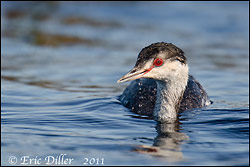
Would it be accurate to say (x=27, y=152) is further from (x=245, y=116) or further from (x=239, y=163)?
(x=245, y=116)

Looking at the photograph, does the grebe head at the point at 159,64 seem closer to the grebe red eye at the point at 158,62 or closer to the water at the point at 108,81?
the grebe red eye at the point at 158,62

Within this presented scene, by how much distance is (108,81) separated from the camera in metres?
14.6

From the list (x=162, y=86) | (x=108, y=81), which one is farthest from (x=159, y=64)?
(x=108, y=81)

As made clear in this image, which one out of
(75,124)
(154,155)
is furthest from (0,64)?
(154,155)

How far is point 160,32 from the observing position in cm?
2122

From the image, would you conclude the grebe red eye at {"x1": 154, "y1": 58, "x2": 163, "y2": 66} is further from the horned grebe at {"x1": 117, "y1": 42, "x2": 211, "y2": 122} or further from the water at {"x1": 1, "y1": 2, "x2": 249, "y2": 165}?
the water at {"x1": 1, "y1": 2, "x2": 249, "y2": 165}

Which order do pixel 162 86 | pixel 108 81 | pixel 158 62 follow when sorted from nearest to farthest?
pixel 158 62, pixel 162 86, pixel 108 81

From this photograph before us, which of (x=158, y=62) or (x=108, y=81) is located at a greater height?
(x=108, y=81)

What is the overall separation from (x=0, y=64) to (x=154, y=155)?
367 inches

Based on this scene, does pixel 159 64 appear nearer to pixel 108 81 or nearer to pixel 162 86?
pixel 162 86

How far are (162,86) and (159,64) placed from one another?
67 cm

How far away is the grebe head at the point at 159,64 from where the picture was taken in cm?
954

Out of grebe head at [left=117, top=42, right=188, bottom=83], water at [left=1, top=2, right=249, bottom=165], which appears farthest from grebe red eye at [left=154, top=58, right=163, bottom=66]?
water at [left=1, top=2, right=249, bottom=165]

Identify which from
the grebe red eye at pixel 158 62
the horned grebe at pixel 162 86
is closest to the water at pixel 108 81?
the horned grebe at pixel 162 86
